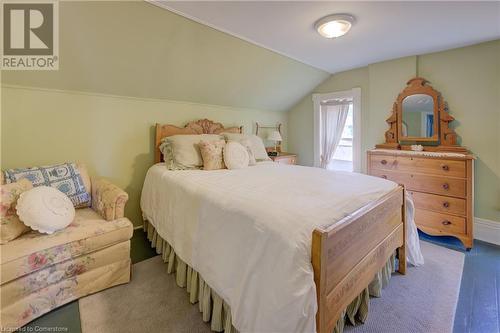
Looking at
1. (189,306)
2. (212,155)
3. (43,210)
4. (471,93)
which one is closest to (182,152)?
(212,155)

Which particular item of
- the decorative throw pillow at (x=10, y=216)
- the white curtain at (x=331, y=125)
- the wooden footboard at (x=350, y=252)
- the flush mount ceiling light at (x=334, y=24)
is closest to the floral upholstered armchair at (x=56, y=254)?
the decorative throw pillow at (x=10, y=216)

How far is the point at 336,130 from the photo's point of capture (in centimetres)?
402

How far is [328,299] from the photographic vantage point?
1136mm

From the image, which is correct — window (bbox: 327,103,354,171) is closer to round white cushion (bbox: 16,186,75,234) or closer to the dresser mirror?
the dresser mirror

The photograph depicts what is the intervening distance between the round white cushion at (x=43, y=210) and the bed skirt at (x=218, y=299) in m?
0.84

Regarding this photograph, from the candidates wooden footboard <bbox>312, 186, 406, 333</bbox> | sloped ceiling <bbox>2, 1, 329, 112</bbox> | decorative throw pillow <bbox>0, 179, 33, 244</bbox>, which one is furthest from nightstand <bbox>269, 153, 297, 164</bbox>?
decorative throw pillow <bbox>0, 179, 33, 244</bbox>

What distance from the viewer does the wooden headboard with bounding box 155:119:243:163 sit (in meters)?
2.95

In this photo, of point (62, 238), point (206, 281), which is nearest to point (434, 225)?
point (206, 281)

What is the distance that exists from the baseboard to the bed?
1.46 meters

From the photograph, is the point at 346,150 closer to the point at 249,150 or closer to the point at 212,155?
the point at 249,150

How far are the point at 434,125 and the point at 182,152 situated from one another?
119 inches

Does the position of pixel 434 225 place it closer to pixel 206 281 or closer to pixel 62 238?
pixel 206 281

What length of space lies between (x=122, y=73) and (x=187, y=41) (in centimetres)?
75

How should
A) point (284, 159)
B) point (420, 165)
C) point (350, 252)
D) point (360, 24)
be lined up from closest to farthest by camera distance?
point (350, 252)
point (360, 24)
point (420, 165)
point (284, 159)
